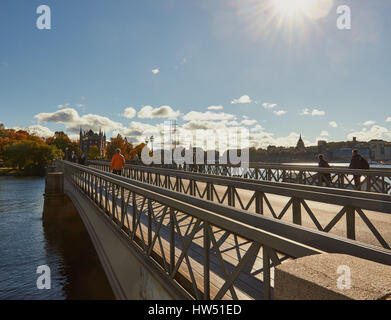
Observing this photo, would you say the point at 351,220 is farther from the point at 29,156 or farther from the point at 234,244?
the point at 29,156

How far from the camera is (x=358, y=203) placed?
3896 millimetres

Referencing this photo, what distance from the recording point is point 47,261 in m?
16.4

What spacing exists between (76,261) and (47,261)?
1.49m

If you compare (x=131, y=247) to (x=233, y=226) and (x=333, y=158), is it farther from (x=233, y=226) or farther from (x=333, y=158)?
(x=333, y=158)

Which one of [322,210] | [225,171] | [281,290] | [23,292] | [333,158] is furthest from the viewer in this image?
[333,158]

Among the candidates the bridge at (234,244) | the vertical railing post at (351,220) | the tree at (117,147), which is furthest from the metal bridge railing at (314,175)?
the tree at (117,147)

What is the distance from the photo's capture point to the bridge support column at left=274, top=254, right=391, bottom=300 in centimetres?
158

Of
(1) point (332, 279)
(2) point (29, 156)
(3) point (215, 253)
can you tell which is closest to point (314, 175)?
(3) point (215, 253)

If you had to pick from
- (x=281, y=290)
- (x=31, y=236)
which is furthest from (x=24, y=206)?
(x=281, y=290)

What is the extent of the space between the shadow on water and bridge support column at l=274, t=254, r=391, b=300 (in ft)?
37.1

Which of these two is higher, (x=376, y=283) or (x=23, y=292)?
(x=376, y=283)

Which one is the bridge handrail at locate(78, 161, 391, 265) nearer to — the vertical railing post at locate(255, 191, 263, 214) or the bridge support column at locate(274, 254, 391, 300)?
the bridge support column at locate(274, 254, 391, 300)
